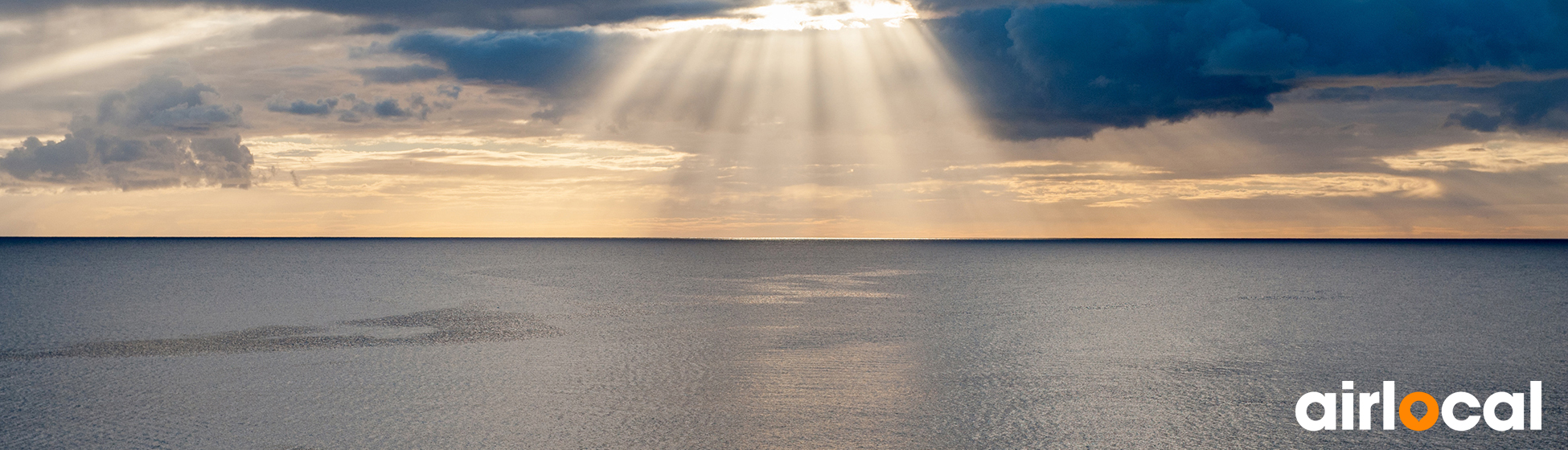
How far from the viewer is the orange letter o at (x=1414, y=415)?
15406 mm

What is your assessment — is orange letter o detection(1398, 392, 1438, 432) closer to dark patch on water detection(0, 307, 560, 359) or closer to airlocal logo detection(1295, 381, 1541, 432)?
airlocal logo detection(1295, 381, 1541, 432)

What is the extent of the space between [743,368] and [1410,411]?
11.8 metres

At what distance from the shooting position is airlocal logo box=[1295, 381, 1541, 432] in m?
15.4

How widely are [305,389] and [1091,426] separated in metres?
13.6

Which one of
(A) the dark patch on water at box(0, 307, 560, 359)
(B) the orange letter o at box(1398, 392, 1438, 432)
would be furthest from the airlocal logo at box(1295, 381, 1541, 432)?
(A) the dark patch on water at box(0, 307, 560, 359)

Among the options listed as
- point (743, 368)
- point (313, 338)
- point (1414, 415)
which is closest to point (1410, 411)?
point (1414, 415)

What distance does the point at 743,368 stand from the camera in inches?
805

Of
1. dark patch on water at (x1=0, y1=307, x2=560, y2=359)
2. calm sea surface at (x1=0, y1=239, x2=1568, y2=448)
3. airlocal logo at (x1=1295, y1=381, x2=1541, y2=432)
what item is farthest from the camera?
dark patch on water at (x1=0, y1=307, x2=560, y2=359)

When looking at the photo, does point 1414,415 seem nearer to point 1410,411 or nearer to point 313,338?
point 1410,411

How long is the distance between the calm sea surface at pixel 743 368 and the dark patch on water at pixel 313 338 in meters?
0.16

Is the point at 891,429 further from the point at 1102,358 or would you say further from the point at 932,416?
the point at 1102,358

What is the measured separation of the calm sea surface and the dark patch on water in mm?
156

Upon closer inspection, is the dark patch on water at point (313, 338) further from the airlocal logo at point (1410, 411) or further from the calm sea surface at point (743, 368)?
the airlocal logo at point (1410, 411)

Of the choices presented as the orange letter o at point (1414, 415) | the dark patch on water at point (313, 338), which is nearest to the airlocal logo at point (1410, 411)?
the orange letter o at point (1414, 415)
